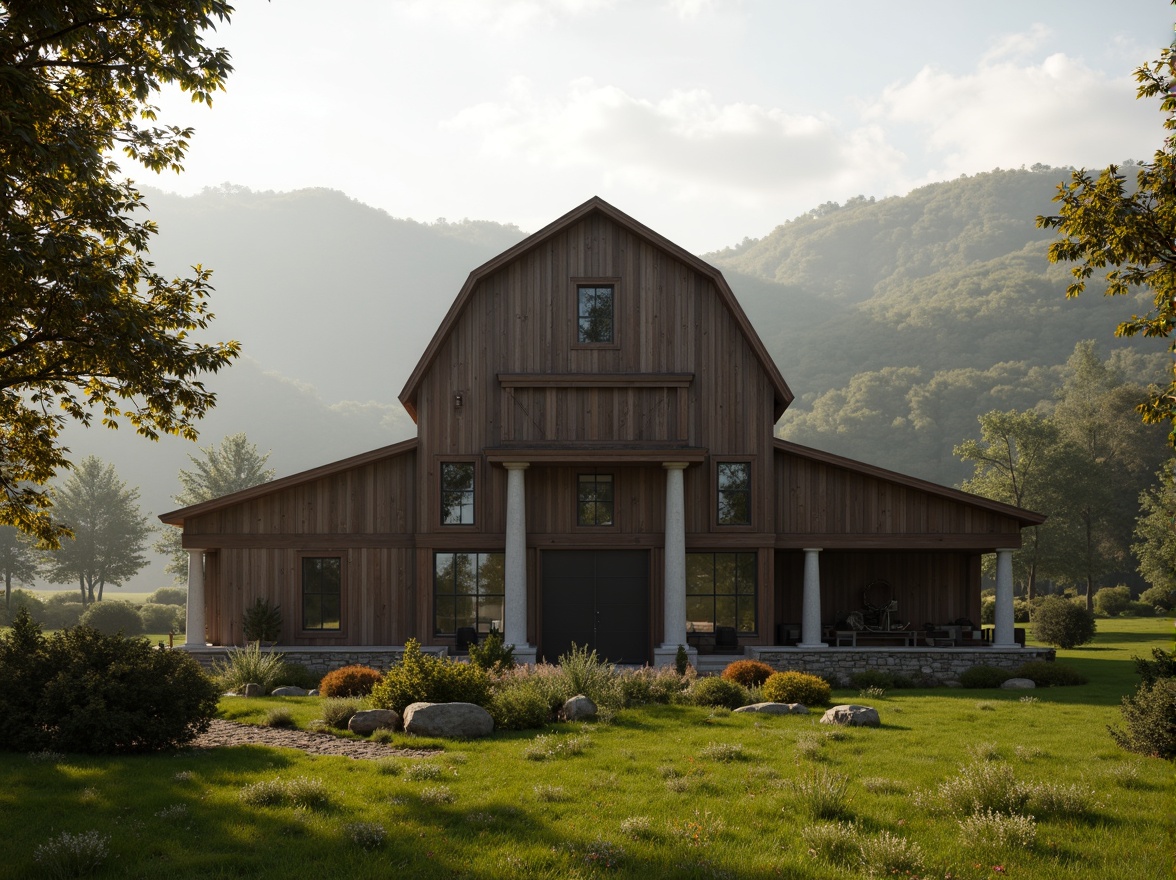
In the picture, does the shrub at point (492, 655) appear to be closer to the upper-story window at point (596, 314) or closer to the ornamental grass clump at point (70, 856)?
the upper-story window at point (596, 314)

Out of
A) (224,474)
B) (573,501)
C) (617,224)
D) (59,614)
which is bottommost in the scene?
(59,614)

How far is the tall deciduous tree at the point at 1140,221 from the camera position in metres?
14.0

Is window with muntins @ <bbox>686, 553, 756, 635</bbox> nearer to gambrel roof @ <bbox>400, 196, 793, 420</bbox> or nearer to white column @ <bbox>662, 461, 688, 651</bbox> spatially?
white column @ <bbox>662, 461, 688, 651</bbox>

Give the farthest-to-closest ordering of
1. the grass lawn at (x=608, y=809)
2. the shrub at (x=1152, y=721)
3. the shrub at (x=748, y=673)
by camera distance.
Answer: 1. the shrub at (x=748, y=673)
2. the shrub at (x=1152, y=721)
3. the grass lawn at (x=608, y=809)

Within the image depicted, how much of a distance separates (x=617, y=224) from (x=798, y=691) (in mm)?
12431

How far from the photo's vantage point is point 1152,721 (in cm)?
1250

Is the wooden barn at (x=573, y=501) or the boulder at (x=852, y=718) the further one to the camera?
the wooden barn at (x=573, y=501)

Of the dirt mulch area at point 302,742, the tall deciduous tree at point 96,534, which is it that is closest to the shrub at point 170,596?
the tall deciduous tree at point 96,534

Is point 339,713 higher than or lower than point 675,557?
lower

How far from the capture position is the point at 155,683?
12172 millimetres

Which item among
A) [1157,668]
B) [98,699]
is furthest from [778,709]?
[98,699]

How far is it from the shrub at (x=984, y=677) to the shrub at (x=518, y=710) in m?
11.1

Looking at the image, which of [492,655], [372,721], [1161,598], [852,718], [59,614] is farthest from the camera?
[59,614]

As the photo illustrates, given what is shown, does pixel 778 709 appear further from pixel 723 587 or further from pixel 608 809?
pixel 723 587
